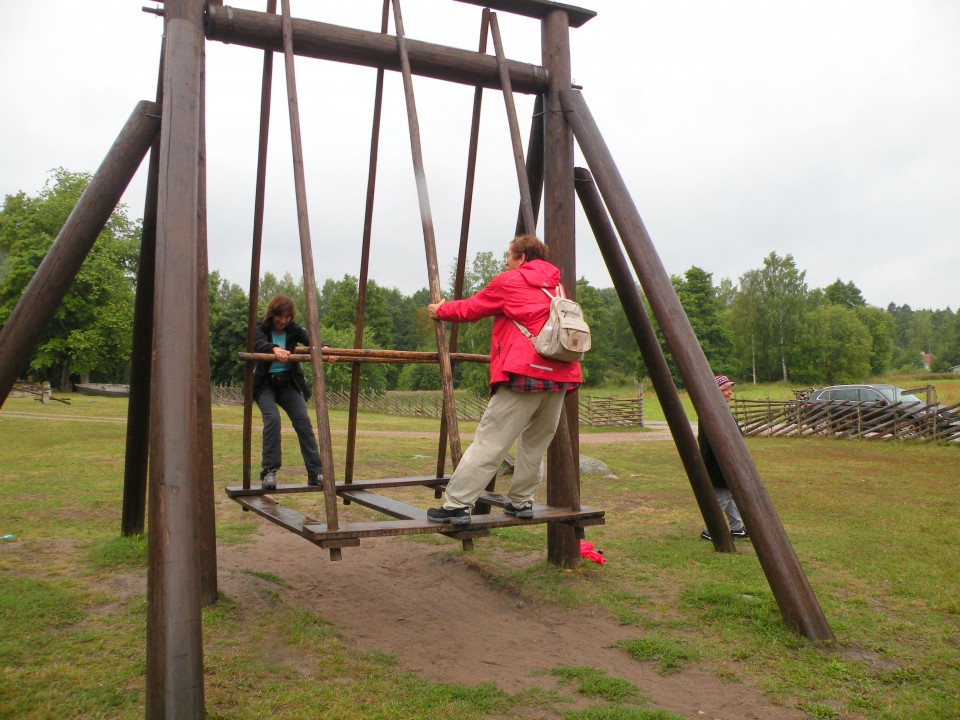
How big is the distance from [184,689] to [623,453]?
1521cm

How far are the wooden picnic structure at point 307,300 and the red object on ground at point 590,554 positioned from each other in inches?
9.9

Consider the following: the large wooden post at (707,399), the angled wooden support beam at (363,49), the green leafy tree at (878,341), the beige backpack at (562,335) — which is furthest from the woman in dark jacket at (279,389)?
the green leafy tree at (878,341)

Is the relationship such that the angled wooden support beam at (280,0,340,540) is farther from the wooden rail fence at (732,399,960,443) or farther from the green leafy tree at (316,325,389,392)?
the green leafy tree at (316,325,389,392)

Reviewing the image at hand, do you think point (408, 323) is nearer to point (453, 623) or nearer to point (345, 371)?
point (345, 371)

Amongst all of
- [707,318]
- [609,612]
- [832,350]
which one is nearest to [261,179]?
[609,612]

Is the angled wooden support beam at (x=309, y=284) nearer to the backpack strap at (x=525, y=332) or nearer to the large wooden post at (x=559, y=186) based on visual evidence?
the backpack strap at (x=525, y=332)

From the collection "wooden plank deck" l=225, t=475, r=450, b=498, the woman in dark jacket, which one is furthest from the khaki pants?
the woman in dark jacket

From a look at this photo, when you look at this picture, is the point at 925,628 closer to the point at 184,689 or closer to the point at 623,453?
the point at 184,689

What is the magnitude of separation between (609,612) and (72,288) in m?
44.4

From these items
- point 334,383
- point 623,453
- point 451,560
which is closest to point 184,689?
point 451,560

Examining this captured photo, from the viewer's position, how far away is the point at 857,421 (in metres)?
21.0

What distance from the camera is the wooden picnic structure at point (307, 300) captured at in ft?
11.8

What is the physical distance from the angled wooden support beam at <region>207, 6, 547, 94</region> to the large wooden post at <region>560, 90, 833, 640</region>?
0.57 meters

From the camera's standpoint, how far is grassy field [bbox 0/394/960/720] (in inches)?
147
